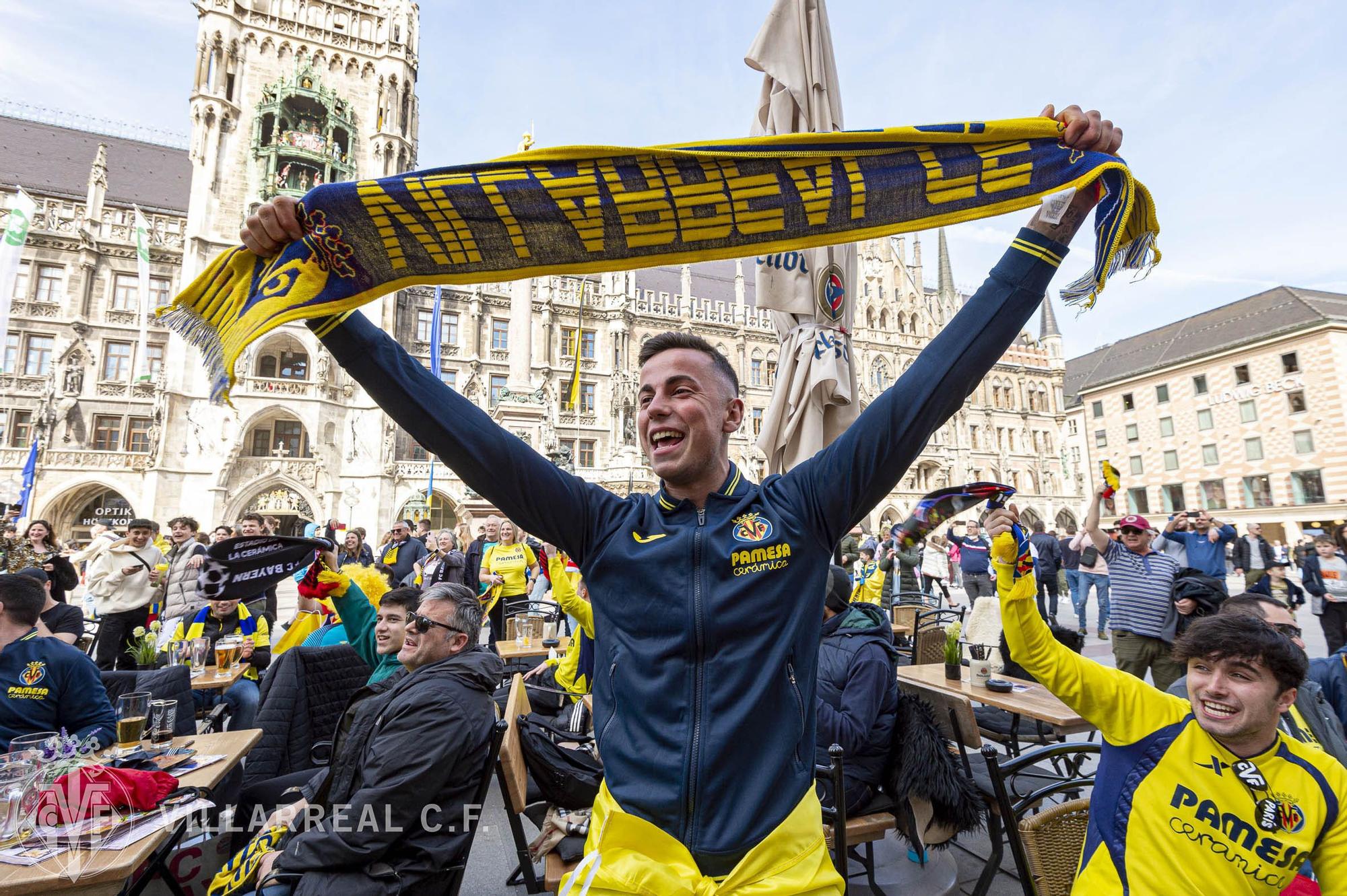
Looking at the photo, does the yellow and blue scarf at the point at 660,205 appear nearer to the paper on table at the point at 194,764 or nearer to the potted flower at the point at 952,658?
the paper on table at the point at 194,764

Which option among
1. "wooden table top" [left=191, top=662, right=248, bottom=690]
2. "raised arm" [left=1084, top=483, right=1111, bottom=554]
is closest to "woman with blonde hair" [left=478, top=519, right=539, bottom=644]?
"wooden table top" [left=191, top=662, right=248, bottom=690]

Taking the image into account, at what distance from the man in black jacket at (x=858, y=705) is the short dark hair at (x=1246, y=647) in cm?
136

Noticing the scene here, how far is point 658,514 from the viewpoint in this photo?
1620 mm

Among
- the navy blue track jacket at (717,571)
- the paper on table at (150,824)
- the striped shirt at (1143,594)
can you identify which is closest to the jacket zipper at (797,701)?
the navy blue track jacket at (717,571)

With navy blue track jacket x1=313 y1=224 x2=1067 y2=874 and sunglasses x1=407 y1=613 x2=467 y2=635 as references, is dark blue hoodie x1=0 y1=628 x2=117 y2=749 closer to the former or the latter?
sunglasses x1=407 y1=613 x2=467 y2=635

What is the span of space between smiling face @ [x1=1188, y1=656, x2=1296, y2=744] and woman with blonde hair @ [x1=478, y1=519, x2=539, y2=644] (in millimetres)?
7513

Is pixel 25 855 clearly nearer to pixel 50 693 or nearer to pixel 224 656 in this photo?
pixel 50 693

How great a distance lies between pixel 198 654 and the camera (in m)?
5.11

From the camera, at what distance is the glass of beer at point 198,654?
502 cm

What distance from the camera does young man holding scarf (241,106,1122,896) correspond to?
4.33 ft

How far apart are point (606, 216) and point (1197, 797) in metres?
2.50

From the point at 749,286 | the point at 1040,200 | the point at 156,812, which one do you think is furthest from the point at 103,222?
the point at 1040,200

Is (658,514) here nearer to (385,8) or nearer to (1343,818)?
(1343,818)

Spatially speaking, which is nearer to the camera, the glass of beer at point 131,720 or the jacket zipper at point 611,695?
the jacket zipper at point 611,695
